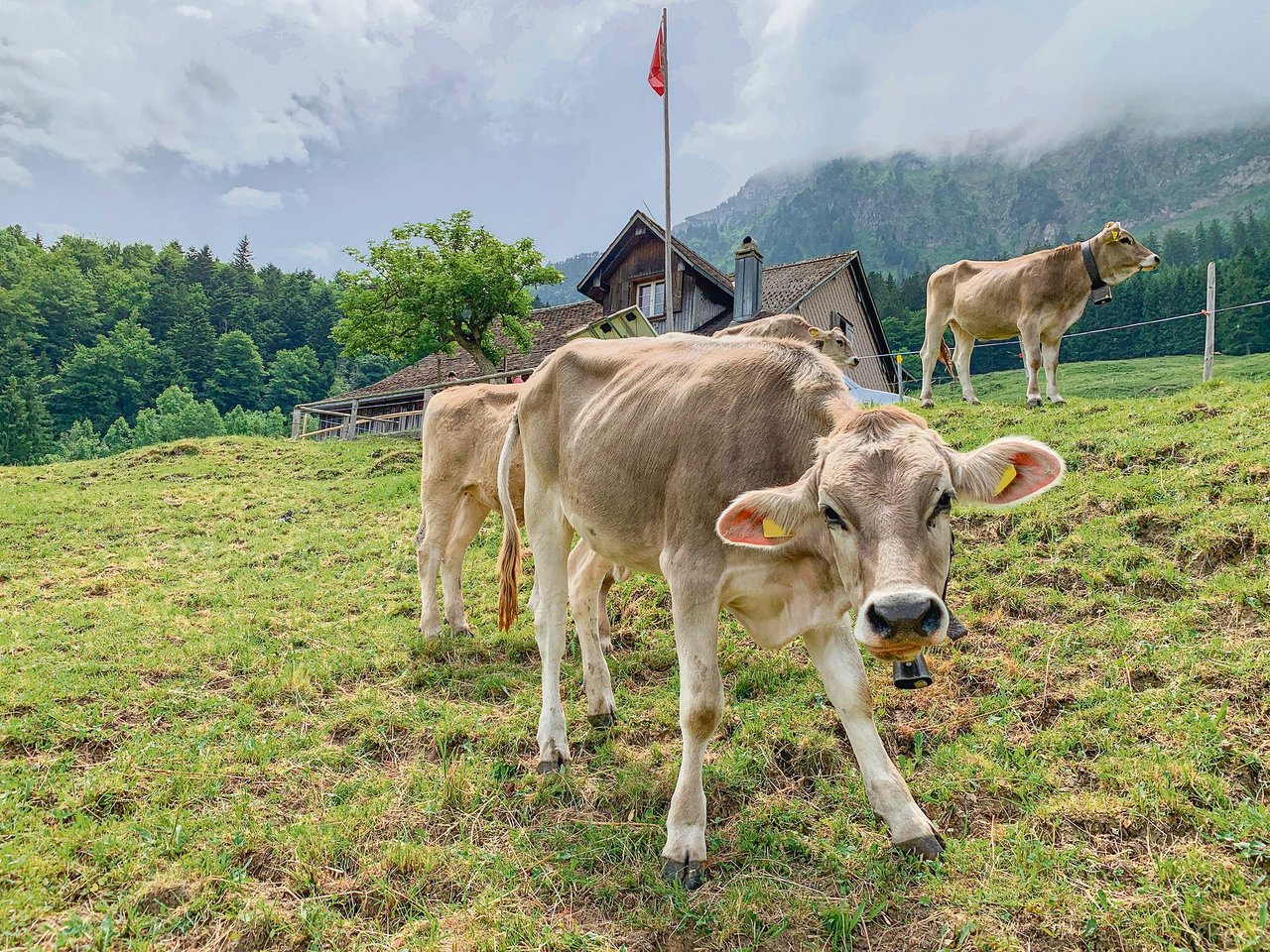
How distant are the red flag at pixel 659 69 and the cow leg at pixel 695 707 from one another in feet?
59.5

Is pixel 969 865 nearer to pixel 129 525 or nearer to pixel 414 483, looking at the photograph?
pixel 414 483

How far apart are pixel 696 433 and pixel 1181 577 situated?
3841 mm

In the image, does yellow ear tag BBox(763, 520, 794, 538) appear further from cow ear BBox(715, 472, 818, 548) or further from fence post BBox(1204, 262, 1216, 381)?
fence post BBox(1204, 262, 1216, 381)

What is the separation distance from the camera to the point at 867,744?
3215 mm

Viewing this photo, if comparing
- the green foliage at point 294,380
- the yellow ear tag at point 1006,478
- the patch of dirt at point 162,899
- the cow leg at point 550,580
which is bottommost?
the patch of dirt at point 162,899

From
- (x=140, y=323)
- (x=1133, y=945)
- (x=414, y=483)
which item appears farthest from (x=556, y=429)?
(x=140, y=323)

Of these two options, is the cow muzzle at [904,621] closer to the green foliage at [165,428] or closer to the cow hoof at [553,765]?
the cow hoof at [553,765]

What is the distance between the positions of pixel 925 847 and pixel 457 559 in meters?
5.16

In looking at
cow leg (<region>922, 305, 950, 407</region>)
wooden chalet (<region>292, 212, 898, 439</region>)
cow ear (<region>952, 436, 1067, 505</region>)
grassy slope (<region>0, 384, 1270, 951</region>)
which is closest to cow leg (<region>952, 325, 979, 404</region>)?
cow leg (<region>922, 305, 950, 407</region>)

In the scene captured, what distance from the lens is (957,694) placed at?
4117 mm

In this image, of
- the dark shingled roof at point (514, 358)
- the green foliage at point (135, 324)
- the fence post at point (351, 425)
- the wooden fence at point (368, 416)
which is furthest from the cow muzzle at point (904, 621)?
the green foliage at point (135, 324)

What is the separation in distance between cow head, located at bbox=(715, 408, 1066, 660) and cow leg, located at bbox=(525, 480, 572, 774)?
200 centimetres

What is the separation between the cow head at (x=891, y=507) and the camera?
229cm

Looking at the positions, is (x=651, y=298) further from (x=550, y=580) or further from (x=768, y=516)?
(x=768, y=516)
